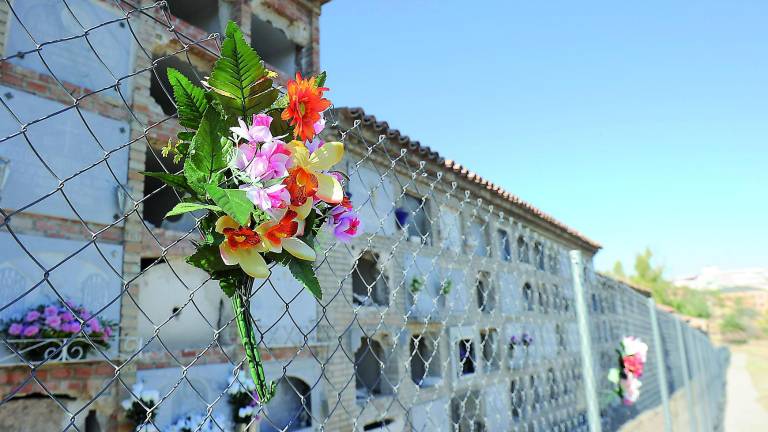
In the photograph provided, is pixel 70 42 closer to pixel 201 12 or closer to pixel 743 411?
pixel 201 12

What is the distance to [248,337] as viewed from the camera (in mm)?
963

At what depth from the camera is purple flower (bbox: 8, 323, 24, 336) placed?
5.36 m

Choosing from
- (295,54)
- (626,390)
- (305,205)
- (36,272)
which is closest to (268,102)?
(305,205)

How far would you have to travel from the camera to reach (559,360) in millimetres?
14094

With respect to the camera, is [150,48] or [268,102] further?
[150,48]

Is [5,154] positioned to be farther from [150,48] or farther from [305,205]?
[305,205]

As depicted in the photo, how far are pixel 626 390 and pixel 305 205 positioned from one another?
12.2 ft

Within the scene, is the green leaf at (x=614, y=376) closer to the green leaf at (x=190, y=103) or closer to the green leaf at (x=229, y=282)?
the green leaf at (x=229, y=282)

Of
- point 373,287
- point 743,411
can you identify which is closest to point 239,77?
point 373,287

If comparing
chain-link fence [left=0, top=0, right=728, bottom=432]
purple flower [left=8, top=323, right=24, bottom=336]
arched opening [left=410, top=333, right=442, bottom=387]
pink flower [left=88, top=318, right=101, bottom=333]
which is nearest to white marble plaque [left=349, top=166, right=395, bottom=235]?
chain-link fence [left=0, top=0, right=728, bottom=432]

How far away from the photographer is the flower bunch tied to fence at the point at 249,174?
0.87 metres

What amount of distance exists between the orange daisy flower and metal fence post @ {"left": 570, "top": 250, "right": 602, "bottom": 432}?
1.67m

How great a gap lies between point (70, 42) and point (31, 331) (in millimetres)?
4160

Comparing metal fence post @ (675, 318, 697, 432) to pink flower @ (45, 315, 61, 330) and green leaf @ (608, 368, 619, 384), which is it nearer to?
green leaf @ (608, 368, 619, 384)
